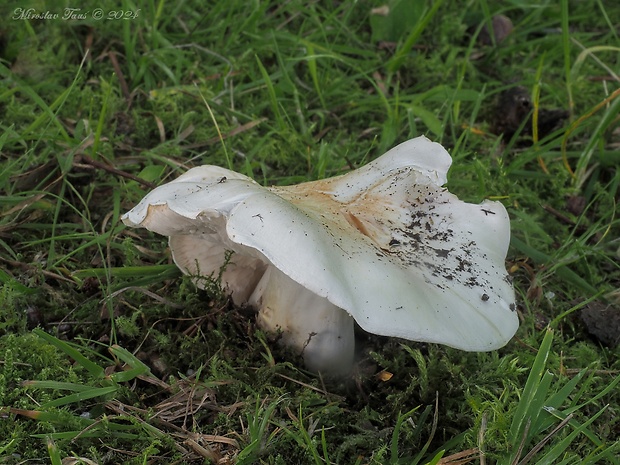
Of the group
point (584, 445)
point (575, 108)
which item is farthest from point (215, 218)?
point (575, 108)

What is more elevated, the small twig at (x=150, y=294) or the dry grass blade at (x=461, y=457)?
the small twig at (x=150, y=294)

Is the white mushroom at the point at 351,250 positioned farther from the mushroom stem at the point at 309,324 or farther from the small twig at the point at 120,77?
the small twig at the point at 120,77

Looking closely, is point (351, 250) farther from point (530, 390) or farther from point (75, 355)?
point (75, 355)

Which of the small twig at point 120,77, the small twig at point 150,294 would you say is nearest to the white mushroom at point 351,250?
the small twig at point 150,294

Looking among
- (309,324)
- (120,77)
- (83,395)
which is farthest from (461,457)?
(120,77)

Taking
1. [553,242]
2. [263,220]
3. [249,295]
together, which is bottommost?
[553,242]

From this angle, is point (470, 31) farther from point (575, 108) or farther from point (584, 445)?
point (584, 445)

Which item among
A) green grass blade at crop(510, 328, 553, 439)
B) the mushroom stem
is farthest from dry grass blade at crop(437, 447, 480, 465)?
the mushroom stem
